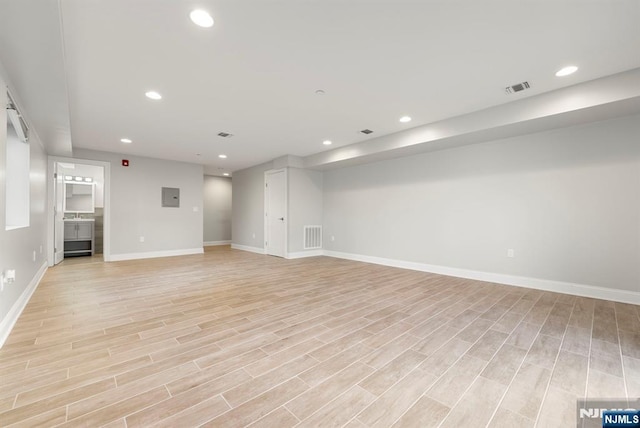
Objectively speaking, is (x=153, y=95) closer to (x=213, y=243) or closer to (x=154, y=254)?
(x=154, y=254)

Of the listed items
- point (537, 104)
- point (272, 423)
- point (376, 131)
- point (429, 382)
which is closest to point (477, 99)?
point (537, 104)

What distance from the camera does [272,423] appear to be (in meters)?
1.29

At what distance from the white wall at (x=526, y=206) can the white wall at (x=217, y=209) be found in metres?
5.91

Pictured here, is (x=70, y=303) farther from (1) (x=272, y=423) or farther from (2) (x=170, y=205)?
(2) (x=170, y=205)

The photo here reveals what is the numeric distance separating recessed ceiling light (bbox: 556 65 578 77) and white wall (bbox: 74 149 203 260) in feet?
24.2

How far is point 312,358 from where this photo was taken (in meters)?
1.89

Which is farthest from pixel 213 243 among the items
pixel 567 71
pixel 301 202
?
pixel 567 71

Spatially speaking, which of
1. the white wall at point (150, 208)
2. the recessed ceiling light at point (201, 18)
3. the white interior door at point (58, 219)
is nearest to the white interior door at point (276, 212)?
the white wall at point (150, 208)

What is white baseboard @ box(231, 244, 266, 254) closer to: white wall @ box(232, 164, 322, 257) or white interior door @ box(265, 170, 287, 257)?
white wall @ box(232, 164, 322, 257)

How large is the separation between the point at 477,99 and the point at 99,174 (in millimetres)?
8975

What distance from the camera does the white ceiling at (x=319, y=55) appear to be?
1.90 m

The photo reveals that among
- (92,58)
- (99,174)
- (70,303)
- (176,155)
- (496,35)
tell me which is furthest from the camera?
(99,174)

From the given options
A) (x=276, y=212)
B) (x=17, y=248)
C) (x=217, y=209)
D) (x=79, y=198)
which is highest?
(x=79, y=198)

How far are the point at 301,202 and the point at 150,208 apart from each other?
3.69 m
